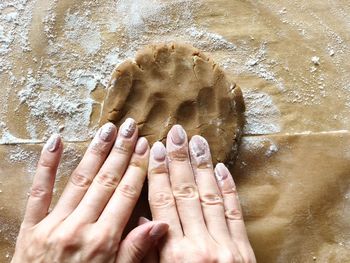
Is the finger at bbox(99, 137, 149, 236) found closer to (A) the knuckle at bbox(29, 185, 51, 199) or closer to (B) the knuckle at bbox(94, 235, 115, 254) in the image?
(B) the knuckle at bbox(94, 235, 115, 254)

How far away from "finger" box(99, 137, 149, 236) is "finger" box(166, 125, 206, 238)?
3.0 inches

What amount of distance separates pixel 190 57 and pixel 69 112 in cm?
43

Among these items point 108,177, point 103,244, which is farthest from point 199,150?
point 103,244

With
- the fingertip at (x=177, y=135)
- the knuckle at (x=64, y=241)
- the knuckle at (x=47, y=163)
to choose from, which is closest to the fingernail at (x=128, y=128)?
the fingertip at (x=177, y=135)

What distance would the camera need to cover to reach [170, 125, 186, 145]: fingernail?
144 centimetres

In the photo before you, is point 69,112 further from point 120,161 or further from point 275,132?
point 275,132

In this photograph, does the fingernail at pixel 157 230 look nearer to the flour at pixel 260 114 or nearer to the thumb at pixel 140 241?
the thumb at pixel 140 241

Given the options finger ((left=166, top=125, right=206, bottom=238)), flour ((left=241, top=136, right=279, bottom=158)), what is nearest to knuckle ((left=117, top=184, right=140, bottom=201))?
finger ((left=166, top=125, right=206, bottom=238))

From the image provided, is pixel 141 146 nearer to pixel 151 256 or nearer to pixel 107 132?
pixel 107 132

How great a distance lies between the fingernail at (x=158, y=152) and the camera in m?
1.43

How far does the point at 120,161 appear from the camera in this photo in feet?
4.70

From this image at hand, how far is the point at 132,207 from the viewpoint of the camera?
1.39 meters

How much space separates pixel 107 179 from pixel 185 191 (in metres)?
0.22

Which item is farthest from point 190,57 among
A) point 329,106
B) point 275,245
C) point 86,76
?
point 275,245
